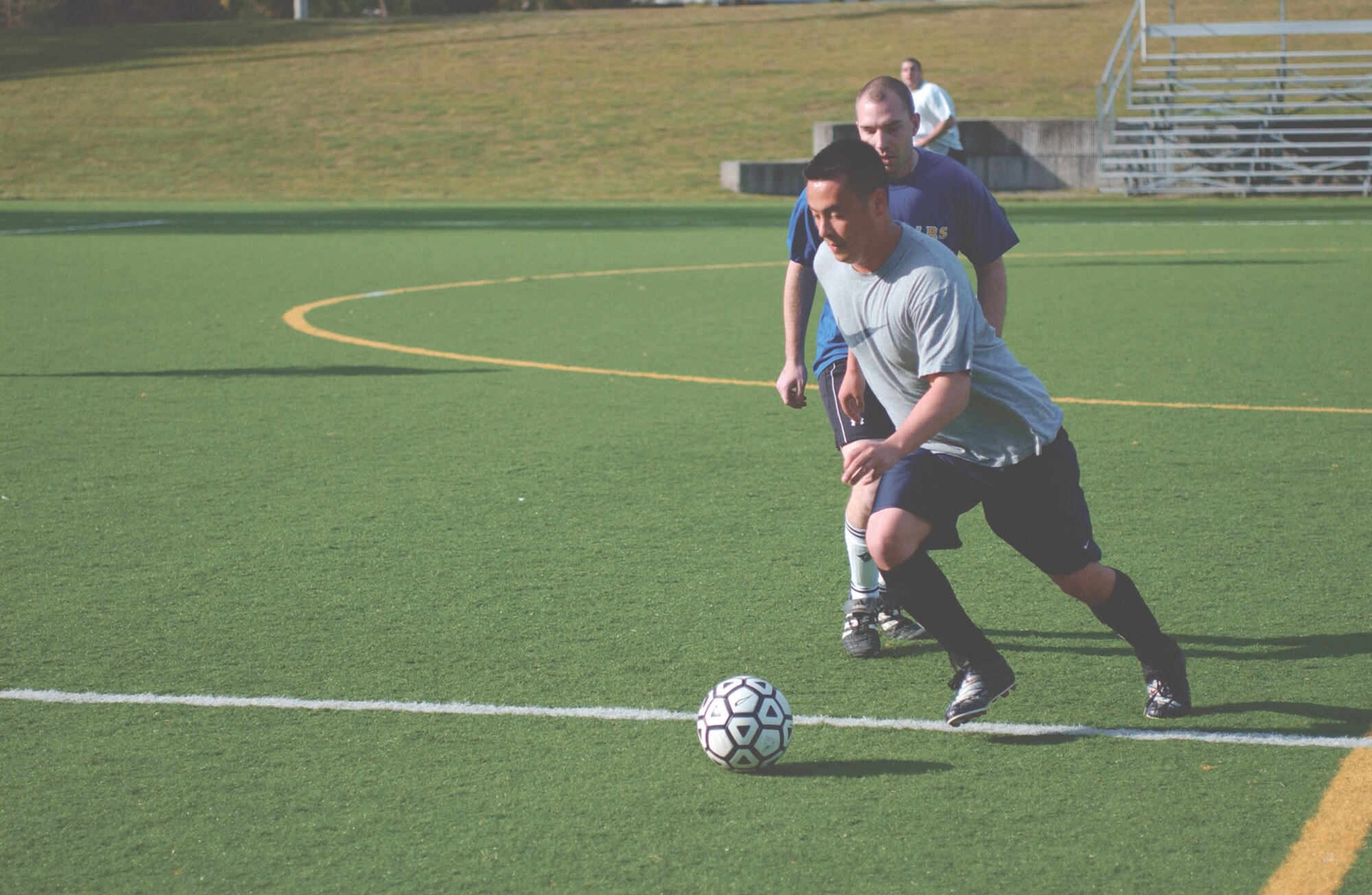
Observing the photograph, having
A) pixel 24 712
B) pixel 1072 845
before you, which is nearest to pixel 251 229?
pixel 24 712

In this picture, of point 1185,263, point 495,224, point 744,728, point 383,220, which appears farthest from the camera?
point 383,220

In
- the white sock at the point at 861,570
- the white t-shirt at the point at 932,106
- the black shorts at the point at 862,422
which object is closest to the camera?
the black shorts at the point at 862,422

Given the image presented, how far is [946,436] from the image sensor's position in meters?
3.93

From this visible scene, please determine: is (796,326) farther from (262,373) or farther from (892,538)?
(262,373)

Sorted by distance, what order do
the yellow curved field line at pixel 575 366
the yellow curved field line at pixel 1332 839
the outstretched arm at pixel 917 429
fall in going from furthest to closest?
the yellow curved field line at pixel 575 366
the outstretched arm at pixel 917 429
the yellow curved field line at pixel 1332 839

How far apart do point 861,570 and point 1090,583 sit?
909mm

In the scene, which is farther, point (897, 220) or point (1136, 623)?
point (897, 220)

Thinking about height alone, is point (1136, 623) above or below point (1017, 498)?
below

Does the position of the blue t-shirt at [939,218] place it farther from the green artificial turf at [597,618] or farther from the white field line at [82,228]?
the white field line at [82,228]

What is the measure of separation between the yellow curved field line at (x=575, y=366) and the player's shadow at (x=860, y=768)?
5.14 m

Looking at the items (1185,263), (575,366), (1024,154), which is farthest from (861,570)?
(1024,154)

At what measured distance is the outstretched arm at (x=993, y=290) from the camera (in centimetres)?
461

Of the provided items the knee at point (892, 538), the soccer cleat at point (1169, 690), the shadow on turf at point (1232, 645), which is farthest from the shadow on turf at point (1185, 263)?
the knee at point (892, 538)

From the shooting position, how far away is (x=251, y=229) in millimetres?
22266
